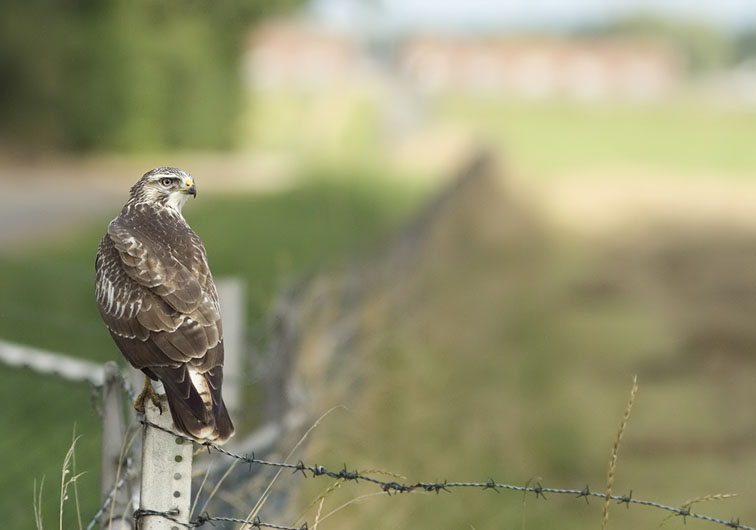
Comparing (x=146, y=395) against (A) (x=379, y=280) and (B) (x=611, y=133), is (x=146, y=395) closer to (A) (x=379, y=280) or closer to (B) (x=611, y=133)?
(A) (x=379, y=280)

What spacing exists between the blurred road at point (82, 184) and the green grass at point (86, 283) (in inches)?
39.7

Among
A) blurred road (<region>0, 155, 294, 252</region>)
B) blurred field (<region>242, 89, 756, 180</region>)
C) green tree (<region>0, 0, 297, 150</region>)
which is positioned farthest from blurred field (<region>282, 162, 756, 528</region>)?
blurred field (<region>242, 89, 756, 180</region>)

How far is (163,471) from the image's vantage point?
3027mm

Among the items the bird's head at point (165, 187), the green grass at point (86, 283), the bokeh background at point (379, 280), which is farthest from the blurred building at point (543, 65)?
the bird's head at point (165, 187)

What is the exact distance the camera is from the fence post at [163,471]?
9.90 ft

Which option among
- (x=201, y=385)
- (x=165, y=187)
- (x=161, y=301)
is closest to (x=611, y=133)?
(x=165, y=187)

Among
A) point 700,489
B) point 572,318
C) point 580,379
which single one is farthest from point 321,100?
point 700,489

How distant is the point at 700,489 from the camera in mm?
8734

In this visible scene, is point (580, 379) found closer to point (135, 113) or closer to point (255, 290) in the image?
point (255, 290)

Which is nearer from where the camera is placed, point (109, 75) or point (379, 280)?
point (379, 280)

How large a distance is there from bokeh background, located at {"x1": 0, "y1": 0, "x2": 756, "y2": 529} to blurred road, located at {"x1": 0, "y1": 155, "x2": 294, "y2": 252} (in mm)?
119

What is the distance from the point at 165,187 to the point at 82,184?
2219 centimetres

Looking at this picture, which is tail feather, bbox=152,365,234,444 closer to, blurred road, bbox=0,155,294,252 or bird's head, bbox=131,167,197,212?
bird's head, bbox=131,167,197,212

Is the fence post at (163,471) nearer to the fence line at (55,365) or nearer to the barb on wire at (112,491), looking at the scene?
the barb on wire at (112,491)
